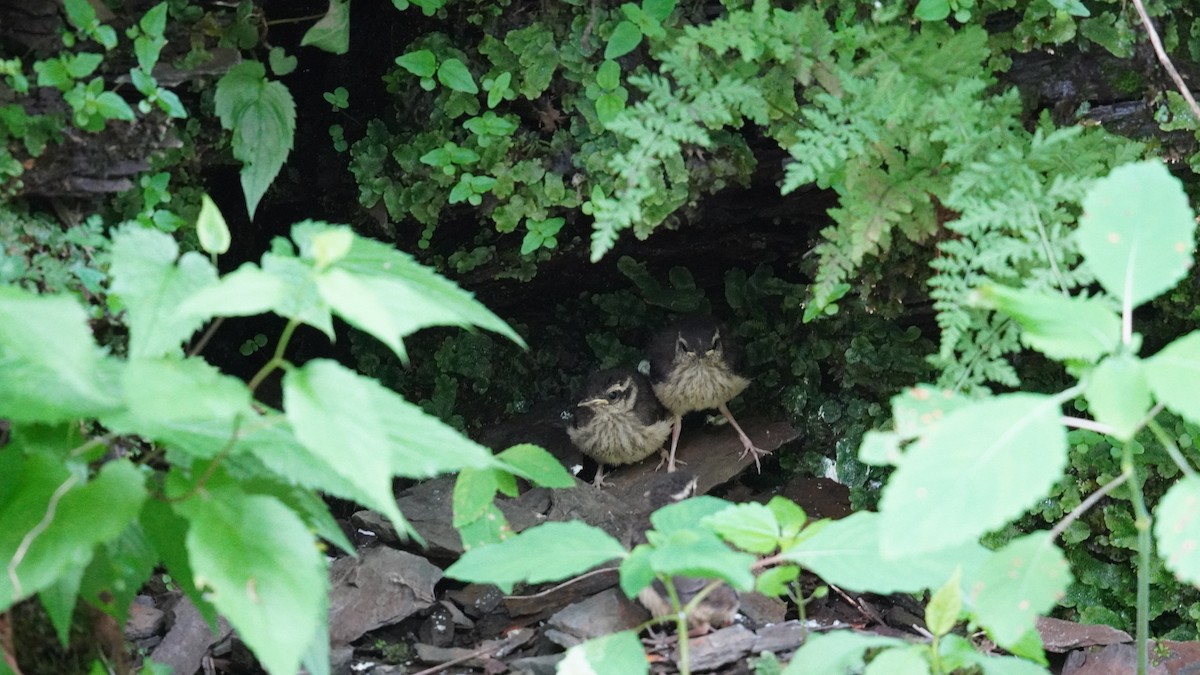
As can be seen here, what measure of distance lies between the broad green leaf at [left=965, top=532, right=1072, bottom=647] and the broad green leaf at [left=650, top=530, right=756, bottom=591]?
0.49 m

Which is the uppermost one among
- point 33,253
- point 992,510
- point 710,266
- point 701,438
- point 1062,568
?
point 992,510

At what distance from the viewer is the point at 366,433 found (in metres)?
1.88

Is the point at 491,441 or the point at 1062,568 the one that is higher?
the point at 1062,568

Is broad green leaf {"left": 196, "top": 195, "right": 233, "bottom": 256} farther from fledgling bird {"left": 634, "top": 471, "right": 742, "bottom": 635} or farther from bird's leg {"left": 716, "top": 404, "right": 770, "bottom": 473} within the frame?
bird's leg {"left": 716, "top": 404, "right": 770, "bottom": 473}

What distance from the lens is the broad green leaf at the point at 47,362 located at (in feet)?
6.25

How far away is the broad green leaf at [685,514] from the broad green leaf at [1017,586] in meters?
0.72

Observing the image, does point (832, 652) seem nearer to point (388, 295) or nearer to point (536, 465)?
point (536, 465)

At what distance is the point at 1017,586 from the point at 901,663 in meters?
0.36

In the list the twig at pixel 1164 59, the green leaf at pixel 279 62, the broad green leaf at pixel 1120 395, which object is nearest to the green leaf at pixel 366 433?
the broad green leaf at pixel 1120 395

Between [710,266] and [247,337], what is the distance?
239cm

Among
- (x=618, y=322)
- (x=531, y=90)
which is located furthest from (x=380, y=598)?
(x=618, y=322)

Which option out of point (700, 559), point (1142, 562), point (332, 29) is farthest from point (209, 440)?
point (332, 29)

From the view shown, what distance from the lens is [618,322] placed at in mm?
5988

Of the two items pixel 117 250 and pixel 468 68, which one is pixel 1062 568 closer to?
pixel 117 250
